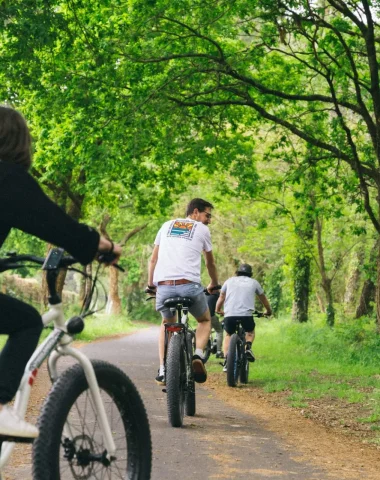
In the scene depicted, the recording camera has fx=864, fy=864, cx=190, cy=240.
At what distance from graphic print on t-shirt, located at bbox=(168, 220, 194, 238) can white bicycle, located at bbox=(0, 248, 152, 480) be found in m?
4.53

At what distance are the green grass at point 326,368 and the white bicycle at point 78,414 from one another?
16.7ft

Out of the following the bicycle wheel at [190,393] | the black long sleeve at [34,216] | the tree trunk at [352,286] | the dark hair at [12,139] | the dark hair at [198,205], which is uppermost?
the tree trunk at [352,286]

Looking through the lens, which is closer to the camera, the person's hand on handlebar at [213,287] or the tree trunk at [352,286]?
the person's hand on handlebar at [213,287]

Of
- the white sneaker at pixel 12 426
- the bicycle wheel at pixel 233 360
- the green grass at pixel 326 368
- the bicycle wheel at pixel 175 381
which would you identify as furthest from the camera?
the bicycle wheel at pixel 233 360

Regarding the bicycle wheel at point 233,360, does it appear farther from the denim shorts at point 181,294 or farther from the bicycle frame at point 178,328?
the denim shorts at point 181,294

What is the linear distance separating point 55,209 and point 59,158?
1594cm

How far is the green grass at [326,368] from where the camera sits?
36.2ft

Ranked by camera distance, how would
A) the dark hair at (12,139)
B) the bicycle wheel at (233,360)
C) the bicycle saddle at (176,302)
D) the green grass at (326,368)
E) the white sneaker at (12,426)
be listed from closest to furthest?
the white sneaker at (12,426), the dark hair at (12,139), the bicycle saddle at (176,302), the green grass at (326,368), the bicycle wheel at (233,360)

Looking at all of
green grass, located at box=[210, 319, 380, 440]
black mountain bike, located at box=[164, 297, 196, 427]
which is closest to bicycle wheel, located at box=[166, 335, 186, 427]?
black mountain bike, located at box=[164, 297, 196, 427]

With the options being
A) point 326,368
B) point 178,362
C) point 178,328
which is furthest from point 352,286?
point 178,362

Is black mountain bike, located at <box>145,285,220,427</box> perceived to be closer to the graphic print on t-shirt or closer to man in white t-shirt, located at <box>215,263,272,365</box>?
the graphic print on t-shirt

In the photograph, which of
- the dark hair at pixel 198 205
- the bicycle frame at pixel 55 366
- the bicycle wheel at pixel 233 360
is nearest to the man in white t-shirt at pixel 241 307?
the bicycle wheel at pixel 233 360

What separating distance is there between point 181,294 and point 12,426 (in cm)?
502

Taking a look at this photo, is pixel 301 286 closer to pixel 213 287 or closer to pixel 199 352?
pixel 213 287
